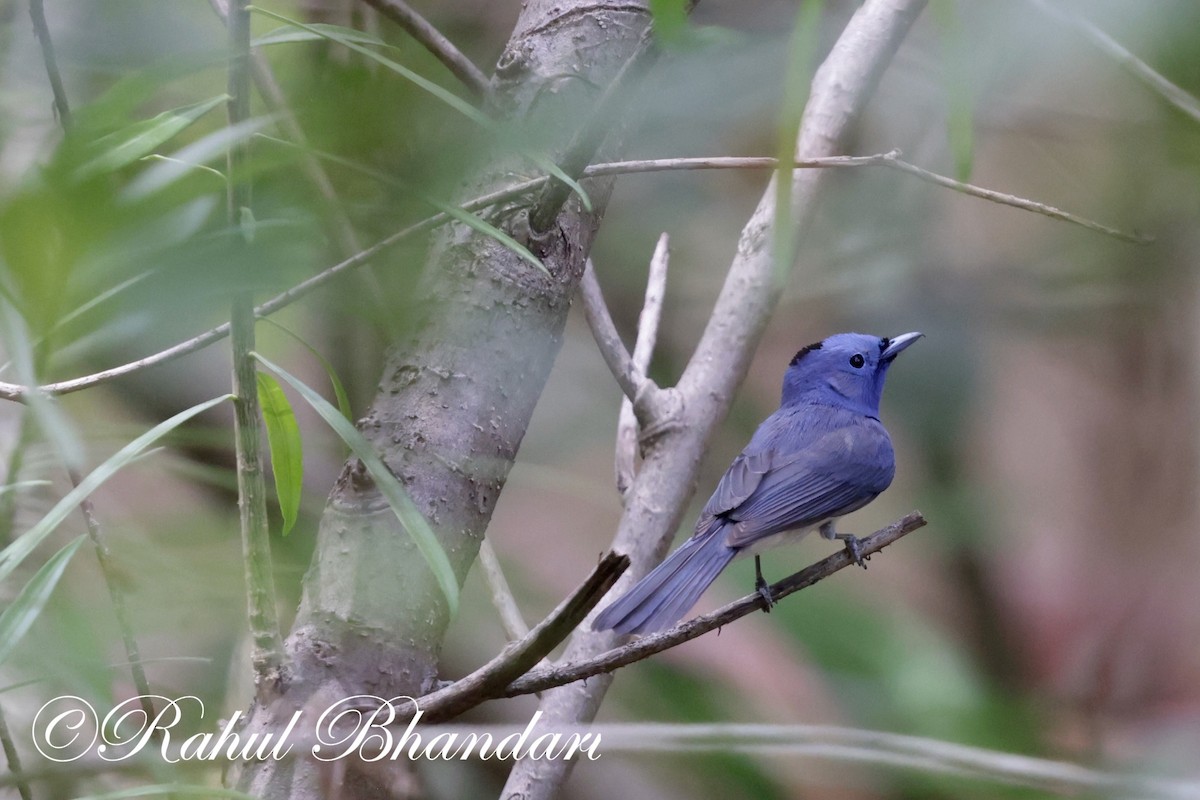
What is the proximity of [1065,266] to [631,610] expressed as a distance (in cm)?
122

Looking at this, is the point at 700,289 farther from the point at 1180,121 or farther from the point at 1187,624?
the point at 1180,121

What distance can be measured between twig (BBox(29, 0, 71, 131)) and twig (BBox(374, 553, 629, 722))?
39 cm

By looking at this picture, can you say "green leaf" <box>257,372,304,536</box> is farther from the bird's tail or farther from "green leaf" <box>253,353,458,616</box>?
the bird's tail

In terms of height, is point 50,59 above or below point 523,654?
above

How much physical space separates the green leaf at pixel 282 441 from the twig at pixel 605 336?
2.32 ft

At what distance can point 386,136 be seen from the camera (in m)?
0.35

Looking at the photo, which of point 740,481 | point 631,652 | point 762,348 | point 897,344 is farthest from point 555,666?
point 762,348

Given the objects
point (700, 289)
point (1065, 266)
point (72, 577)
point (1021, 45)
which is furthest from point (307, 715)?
point (700, 289)

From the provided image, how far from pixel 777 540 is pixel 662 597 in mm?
399

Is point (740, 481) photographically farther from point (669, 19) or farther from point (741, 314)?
point (669, 19)

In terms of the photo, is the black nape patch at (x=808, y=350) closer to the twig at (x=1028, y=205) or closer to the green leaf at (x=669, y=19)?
the twig at (x=1028, y=205)

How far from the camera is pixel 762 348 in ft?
11.9

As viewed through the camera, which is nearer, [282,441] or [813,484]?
[282,441]

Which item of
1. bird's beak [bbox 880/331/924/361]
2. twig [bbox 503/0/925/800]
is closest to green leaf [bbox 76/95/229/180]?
twig [bbox 503/0/925/800]
